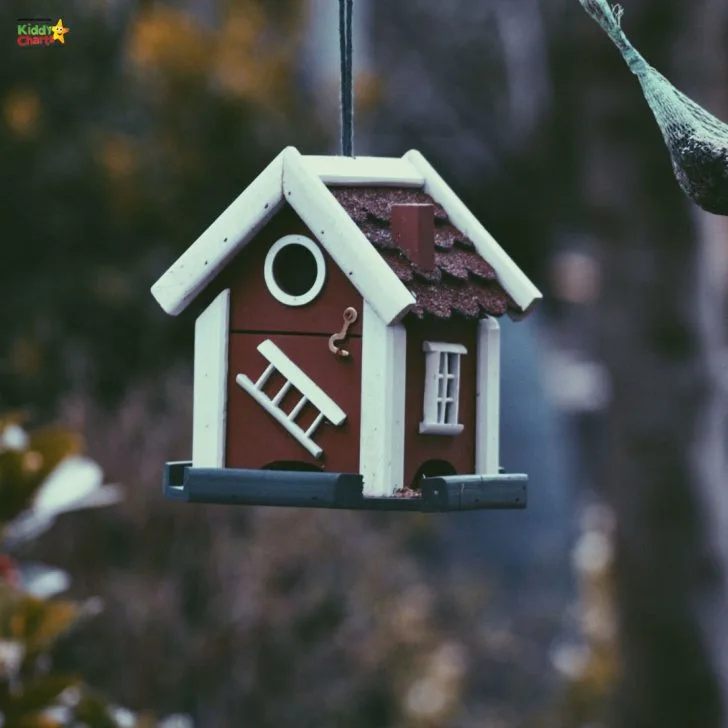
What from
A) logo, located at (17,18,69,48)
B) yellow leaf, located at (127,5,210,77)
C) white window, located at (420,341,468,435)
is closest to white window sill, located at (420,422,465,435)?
white window, located at (420,341,468,435)

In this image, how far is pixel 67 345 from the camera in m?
8.18

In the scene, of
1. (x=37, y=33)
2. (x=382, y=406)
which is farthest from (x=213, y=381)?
(x=37, y=33)

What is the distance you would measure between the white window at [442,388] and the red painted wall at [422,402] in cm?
1

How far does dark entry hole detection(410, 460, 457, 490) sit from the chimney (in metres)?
0.37

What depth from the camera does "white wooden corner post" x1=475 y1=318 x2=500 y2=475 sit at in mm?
3098

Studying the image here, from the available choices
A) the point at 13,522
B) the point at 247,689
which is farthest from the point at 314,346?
the point at 247,689

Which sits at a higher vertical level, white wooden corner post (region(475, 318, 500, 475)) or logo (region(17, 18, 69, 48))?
logo (region(17, 18, 69, 48))

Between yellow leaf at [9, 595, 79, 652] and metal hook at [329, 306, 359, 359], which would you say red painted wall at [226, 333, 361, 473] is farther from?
yellow leaf at [9, 595, 79, 652]

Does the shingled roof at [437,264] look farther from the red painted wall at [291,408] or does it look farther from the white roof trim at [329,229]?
the red painted wall at [291,408]

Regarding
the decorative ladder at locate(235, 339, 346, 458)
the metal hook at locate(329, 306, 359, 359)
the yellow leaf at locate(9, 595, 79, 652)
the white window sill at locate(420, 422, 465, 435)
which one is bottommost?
the yellow leaf at locate(9, 595, 79, 652)

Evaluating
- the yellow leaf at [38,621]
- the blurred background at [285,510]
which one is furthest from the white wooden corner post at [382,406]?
the blurred background at [285,510]

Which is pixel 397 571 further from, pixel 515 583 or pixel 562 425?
pixel 562 425

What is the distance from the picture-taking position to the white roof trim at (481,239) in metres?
3.04

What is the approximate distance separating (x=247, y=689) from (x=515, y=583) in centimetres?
520
